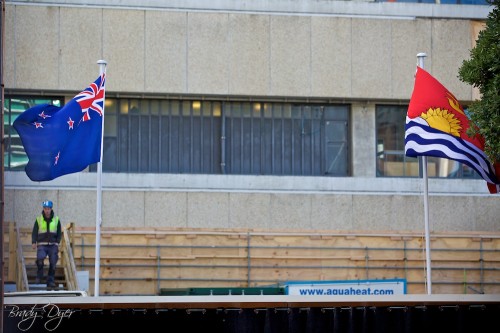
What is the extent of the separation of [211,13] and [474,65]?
10.7 m

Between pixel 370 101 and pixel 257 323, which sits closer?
pixel 257 323

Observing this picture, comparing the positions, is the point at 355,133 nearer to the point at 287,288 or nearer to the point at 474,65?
the point at 287,288

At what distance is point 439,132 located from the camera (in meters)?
22.0

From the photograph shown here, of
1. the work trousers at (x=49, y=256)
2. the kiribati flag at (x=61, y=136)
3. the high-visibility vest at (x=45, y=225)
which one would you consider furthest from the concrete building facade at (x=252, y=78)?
the kiribati flag at (x=61, y=136)

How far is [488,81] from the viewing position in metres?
21.4

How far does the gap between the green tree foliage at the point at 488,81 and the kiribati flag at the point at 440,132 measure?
46 cm

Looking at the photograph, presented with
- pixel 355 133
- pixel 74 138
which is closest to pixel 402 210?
pixel 355 133

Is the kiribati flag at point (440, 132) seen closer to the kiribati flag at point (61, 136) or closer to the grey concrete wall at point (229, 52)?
the kiribati flag at point (61, 136)

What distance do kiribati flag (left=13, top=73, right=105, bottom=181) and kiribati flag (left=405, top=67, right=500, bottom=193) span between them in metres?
5.96

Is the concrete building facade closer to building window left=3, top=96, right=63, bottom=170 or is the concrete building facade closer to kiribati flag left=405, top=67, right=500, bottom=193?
building window left=3, top=96, right=63, bottom=170

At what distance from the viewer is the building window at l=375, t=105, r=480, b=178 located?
103 feet
